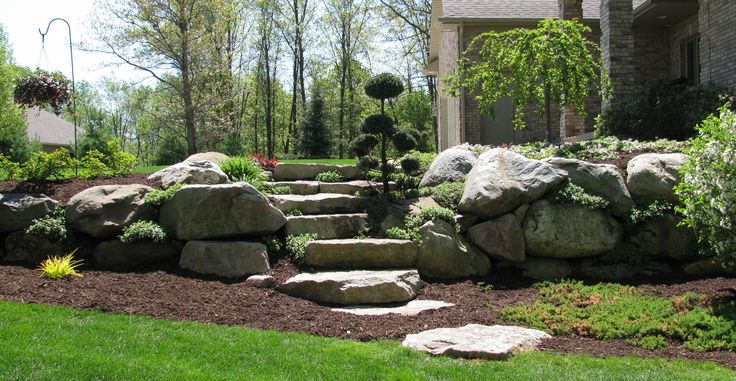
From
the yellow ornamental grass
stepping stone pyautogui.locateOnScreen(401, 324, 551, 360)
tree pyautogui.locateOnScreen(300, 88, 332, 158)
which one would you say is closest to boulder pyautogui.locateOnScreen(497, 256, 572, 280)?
stepping stone pyautogui.locateOnScreen(401, 324, 551, 360)

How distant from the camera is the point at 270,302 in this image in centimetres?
629

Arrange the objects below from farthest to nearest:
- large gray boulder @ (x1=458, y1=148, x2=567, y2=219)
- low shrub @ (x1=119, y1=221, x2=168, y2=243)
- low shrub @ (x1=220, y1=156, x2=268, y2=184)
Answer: low shrub @ (x1=220, y1=156, x2=268, y2=184), large gray boulder @ (x1=458, y1=148, x2=567, y2=219), low shrub @ (x1=119, y1=221, x2=168, y2=243)

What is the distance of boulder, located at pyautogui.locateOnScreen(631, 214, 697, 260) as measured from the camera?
762 cm

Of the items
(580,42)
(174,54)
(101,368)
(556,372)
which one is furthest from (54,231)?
(174,54)

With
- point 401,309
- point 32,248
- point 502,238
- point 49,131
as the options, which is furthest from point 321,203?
point 49,131

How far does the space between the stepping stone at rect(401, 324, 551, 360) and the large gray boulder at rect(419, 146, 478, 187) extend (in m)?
4.14

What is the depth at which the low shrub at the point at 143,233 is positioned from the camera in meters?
7.50

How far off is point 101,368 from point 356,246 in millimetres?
3925

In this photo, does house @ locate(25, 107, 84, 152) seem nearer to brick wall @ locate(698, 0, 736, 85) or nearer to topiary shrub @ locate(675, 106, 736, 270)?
brick wall @ locate(698, 0, 736, 85)

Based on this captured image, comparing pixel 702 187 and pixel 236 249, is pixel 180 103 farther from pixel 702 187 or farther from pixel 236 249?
pixel 702 187

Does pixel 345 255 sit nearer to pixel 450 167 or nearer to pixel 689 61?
pixel 450 167

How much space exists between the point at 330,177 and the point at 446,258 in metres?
3.08

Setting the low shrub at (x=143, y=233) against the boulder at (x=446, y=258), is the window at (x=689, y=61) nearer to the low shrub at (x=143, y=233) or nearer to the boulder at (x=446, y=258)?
the boulder at (x=446, y=258)

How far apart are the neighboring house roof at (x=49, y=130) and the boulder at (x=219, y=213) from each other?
80.3 feet
